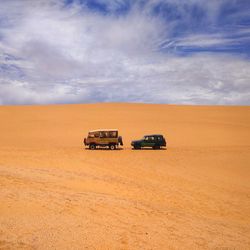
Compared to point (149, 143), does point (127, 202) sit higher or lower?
lower

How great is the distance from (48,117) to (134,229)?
4917 cm

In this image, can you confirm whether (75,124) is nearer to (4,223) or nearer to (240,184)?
(240,184)

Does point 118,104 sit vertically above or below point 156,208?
above

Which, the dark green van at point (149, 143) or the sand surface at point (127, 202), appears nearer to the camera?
the sand surface at point (127, 202)

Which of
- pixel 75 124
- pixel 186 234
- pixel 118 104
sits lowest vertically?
pixel 186 234

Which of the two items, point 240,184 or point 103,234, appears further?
point 240,184

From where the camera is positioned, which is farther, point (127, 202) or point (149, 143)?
point (149, 143)

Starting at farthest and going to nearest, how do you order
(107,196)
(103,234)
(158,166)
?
(158,166) < (107,196) < (103,234)

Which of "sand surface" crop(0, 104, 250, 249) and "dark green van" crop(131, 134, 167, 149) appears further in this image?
"dark green van" crop(131, 134, 167, 149)

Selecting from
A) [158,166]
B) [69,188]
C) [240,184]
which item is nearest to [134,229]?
[69,188]

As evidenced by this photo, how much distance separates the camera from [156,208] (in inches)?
429

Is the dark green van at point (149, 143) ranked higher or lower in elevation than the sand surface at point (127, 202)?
higher

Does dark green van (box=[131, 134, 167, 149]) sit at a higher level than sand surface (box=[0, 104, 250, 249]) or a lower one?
higher

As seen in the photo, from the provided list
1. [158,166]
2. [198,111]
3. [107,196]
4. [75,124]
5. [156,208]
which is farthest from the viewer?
[198,111]
